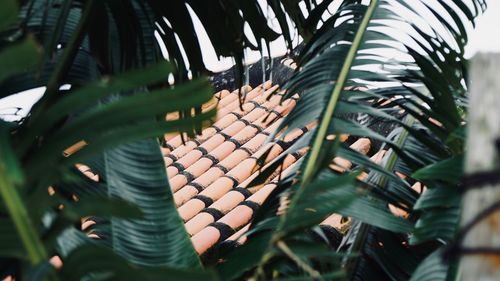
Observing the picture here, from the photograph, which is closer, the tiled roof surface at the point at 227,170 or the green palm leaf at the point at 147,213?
the green palm leaf at the point at 147,213

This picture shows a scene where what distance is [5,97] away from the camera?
167cm

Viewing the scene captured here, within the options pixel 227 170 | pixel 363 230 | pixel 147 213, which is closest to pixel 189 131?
pixel 147 213

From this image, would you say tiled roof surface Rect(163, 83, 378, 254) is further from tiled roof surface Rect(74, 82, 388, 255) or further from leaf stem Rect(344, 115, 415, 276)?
leaf stem Rect(344, 115, 415, 276)

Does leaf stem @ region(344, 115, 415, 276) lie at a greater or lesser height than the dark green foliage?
lesser

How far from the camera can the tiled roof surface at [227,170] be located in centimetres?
331

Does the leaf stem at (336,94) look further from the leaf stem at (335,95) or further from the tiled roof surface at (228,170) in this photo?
the tiled roof surface at (228,170)

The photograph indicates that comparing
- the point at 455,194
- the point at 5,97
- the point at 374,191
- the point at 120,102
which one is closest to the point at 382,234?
the point at 374,191

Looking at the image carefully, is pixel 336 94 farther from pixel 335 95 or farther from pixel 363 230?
pixel 363 230

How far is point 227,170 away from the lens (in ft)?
13.3

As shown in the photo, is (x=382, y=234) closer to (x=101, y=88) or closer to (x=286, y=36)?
(x=286, y=36)

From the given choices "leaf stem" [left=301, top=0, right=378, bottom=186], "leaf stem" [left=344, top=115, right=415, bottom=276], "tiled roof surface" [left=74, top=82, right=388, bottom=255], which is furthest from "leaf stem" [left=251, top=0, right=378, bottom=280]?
"tiled roof surface" [left=74, top=82, right=388, bottom=255]

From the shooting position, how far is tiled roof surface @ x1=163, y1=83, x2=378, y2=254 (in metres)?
3.31

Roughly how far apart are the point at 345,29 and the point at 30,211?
1.20 metres

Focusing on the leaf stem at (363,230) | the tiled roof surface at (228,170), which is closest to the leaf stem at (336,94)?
the leaf stem at (363,230)
